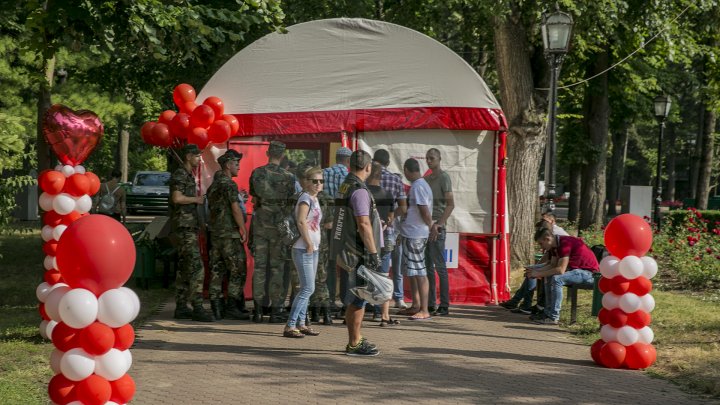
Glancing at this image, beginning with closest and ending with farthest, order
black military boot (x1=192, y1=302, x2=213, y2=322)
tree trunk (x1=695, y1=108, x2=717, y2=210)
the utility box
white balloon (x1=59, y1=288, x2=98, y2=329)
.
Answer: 1. white balloon (x1=59, y1=288, x2=98, y2=329)
2. black military boot (x1=192, y1=302, x2=213, y2=322)
3. the utility box
4. tree trunk (x1=695, y1=108, x2=717, y2=210)

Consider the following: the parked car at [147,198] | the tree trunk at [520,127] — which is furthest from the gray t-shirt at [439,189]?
the parked car at [147,198]

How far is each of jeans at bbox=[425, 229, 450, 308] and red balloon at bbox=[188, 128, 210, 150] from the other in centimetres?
330

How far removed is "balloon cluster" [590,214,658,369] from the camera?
8.63 m

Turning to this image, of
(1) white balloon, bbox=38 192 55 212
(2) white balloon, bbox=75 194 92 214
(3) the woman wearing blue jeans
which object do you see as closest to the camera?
(1) white balloon, bbox=38 192 55 212

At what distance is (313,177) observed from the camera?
9.47 meters

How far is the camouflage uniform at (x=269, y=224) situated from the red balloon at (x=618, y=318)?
13.2 feet

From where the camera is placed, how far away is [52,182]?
9.07m

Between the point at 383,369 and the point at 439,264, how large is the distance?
3.73 meters

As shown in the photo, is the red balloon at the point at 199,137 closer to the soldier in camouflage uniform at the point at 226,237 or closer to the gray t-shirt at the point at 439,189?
the soldier in camouflage uniform at the point at 226,237

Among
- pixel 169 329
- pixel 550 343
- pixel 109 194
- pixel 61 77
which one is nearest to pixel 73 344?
pixel 169 329

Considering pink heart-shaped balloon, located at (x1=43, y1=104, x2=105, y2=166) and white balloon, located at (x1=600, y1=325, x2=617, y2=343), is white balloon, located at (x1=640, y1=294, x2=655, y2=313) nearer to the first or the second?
white balloon, located at (x1=600, y1=325, x2=617, y2=343)

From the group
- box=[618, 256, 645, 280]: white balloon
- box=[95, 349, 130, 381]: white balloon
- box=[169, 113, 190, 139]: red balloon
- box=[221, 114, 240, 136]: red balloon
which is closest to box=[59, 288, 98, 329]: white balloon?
box=[95, 349, 130, 381]: white balloon

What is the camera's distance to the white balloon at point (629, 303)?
8648 millimetres

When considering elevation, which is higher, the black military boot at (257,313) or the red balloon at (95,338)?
the red balloon at (95,338)
